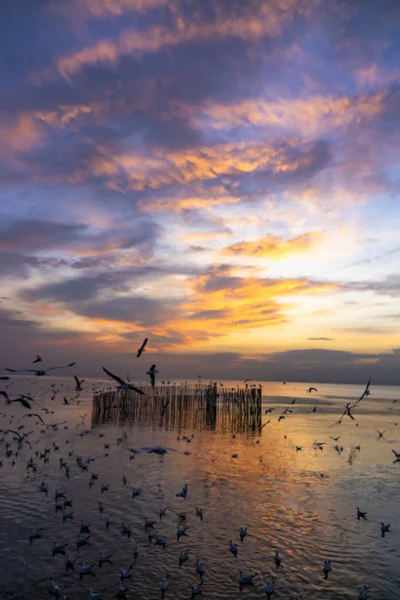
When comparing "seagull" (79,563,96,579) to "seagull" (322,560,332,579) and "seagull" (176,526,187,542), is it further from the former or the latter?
"seagull" (322,560,332,579)

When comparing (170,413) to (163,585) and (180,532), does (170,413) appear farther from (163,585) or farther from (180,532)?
(163,585)

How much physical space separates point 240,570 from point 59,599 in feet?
12.0

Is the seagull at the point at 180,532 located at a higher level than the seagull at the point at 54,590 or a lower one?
higher

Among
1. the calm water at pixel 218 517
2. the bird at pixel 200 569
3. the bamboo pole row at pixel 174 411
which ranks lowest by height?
the calm water at pixel 218 517

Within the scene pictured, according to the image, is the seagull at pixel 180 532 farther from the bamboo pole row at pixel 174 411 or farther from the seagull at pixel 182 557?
the bamboo pole row at pixel 174 411

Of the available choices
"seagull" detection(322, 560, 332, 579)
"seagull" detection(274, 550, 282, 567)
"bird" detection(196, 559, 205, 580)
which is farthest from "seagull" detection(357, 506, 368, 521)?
"bird" detection(196, 559, 205, 580)

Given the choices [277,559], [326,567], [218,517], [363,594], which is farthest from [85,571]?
[363,594]

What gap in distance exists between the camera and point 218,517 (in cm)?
1262

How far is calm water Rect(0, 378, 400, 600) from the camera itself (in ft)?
29.8

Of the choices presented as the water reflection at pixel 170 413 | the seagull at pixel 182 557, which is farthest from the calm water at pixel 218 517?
the water reflection at pixel 170 413

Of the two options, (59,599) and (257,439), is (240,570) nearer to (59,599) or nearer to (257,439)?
(59,599)

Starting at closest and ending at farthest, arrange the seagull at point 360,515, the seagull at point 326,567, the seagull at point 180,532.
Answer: the seagull at point 326,567 < the seagull at point 180,532 < the seagull at point 360,515

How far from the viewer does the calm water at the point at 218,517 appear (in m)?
9.08

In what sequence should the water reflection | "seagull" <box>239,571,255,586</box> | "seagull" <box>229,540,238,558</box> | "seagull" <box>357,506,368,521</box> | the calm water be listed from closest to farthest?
"seagull" <box>239,571,255,586</box> < the calm water < "seagull" <box>229,540,238,558</box> < "seagull" <box>357,506,368,521</box> < the water reflection
